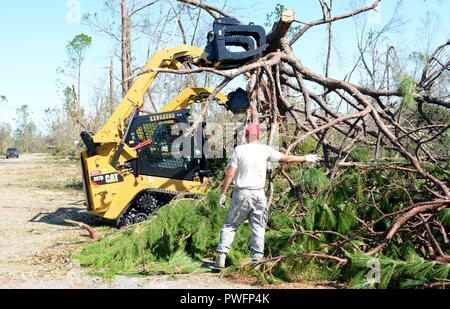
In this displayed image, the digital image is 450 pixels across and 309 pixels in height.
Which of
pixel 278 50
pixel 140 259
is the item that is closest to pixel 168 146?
pixel 278 50

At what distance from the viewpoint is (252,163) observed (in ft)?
21.3

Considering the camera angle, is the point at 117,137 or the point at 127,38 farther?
the point at 127,38

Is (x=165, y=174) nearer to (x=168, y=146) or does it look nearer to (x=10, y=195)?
(x=168, y=146)

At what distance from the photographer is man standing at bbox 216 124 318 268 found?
21.1 ft

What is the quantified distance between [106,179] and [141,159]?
2.38ft

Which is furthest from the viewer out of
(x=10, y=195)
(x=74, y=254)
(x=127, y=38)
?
(x=127, y=38)

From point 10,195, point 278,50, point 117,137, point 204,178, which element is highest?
point 278,50

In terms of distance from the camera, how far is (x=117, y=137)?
9844 millimetres

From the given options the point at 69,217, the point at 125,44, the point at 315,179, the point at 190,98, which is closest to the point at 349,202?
the point at 315,179

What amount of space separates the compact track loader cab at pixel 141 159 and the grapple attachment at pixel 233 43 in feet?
3.10

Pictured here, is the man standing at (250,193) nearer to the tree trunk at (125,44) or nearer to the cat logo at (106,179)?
the cat logo at (106,179)

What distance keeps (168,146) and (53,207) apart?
492 centimetres

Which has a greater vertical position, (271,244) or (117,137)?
(117,137)
